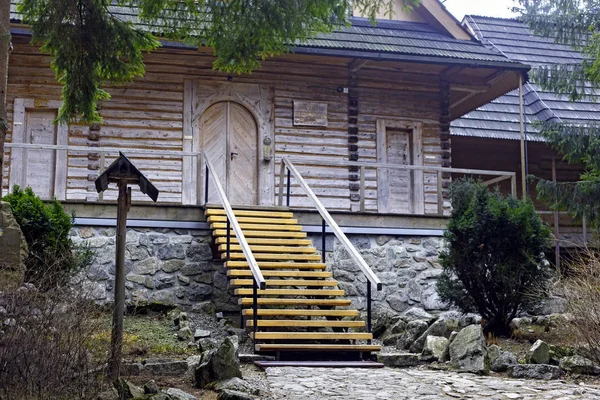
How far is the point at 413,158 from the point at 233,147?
3.67 m

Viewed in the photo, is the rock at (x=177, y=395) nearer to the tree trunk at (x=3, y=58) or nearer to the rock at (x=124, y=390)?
the rock at (x=124, y=390)

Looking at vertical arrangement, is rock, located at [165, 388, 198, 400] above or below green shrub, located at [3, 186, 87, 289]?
below

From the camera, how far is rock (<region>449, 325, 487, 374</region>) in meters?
9.45

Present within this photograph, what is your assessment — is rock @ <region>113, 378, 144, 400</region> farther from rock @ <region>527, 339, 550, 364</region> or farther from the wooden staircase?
rock @ <region>527, 339, 550, 364</region>

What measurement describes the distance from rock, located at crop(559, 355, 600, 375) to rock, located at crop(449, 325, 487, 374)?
0.84 meters

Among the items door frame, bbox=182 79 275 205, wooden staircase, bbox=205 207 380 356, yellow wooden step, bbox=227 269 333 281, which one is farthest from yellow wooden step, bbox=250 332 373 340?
door frame, bbox=182 79 275 205

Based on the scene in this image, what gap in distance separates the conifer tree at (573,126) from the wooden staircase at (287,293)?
5.74 metres

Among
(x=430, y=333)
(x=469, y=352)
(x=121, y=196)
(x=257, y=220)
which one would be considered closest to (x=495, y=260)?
(x=430, y=333)

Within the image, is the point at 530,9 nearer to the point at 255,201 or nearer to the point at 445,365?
the point at 255,201

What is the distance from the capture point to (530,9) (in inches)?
709

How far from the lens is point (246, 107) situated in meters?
16.5

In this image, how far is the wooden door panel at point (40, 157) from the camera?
1523cm

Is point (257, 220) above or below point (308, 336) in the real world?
above

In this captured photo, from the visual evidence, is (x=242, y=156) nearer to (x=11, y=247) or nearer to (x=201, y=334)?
(x=201, y=334)
